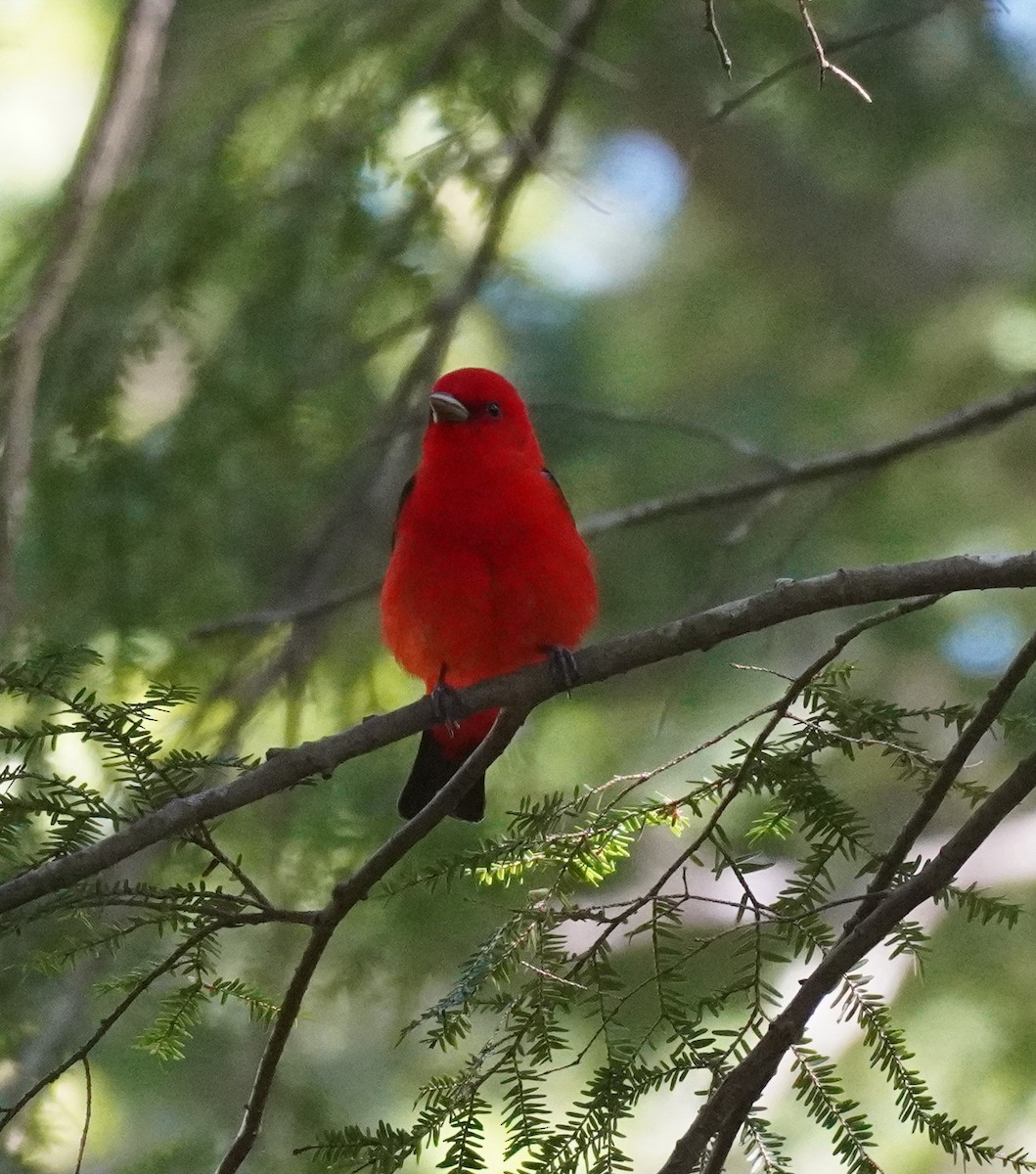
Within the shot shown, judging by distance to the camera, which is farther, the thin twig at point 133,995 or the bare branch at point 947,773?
the bare branch at point 947,773

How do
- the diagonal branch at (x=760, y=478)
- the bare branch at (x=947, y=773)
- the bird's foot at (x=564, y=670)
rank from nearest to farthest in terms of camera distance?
the bare branch at (x=947, y=773), the bird's foot at (x=564, y=670), the diagonal branch at (x=760, y=478)

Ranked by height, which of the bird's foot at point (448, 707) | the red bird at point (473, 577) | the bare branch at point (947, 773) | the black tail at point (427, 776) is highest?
the red bird at point (473, 577)

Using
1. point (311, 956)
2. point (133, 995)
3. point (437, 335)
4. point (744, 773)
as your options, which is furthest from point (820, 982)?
point (437, 335)

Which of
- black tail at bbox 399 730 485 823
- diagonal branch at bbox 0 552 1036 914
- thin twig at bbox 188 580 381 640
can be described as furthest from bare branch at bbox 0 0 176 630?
diagonal branch at bbox 0 552 1036 914

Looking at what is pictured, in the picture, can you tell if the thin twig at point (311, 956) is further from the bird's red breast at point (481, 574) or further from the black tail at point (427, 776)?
the black tail at point (427, 776)

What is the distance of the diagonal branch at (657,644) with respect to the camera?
2.11m

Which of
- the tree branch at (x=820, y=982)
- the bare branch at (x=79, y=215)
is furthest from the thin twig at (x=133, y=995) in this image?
the bare branch at (x=79, y=215)

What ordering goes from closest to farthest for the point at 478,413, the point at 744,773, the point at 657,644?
the point at 744,773 → the point at 657,644 → the point at 478,413

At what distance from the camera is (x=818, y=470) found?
13.1ft

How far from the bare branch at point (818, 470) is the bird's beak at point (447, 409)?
0.51 metres

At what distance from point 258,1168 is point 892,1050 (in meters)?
1.64

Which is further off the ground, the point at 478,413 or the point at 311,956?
the point at 478,413

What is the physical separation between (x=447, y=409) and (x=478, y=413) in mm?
104

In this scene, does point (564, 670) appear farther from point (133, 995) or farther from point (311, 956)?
point (133, 995)
